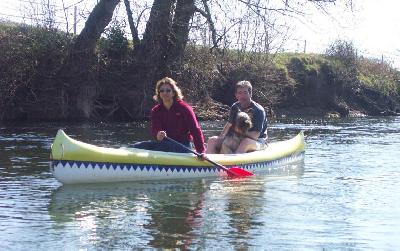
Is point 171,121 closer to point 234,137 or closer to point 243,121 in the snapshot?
point 243,121

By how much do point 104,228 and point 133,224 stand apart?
1.02 feet

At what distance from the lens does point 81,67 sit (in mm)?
20250

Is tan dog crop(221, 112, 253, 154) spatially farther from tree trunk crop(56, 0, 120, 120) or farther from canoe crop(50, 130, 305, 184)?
tree trunk crop(56, 0, 120, 120)

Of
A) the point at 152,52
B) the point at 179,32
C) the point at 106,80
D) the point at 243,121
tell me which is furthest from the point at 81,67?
the point at 243,121

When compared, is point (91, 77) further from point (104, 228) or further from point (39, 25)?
point (104, 228)

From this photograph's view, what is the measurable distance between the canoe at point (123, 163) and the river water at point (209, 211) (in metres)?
0.16

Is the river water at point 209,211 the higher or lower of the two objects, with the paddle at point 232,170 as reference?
lower

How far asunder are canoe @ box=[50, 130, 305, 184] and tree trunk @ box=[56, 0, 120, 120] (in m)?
11.0

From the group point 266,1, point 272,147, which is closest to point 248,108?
point 272,147

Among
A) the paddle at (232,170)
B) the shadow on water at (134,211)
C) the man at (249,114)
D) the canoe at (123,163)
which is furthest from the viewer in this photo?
the man at (249,114)

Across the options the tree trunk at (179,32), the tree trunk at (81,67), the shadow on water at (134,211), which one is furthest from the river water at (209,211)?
the tree trunk at (179,32)

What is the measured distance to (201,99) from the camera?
73.7 ft

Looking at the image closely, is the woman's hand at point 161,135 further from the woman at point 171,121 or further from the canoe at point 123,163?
the canoe at point 123,163

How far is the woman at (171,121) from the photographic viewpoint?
897 centimetres
